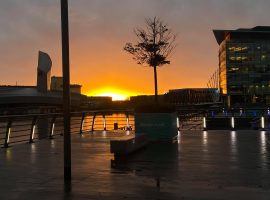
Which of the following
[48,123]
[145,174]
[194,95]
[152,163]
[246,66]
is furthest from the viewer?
[194,95]

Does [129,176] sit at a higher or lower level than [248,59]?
lower

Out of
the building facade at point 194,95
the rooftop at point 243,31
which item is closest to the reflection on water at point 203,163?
the rooftop at point 243,31

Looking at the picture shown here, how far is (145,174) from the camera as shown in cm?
920

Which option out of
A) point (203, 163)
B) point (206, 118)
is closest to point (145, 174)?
point (203, 163)

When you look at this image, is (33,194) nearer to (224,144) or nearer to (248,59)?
(224,144)

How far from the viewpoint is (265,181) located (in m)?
8.23

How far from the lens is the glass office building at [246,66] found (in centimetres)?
15275

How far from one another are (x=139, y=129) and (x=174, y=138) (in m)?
1.47

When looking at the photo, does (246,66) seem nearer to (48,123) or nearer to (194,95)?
(194,95)

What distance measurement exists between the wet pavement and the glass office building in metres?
143

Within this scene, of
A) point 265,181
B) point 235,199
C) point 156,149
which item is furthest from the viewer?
point 156,149

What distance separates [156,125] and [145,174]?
26.5ft

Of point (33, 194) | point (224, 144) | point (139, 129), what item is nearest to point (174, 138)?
point (139, 129)

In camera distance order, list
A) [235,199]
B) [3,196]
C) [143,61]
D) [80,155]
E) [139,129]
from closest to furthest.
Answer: [235,199], [3,196], [80,155], [139,129], [143,61]
